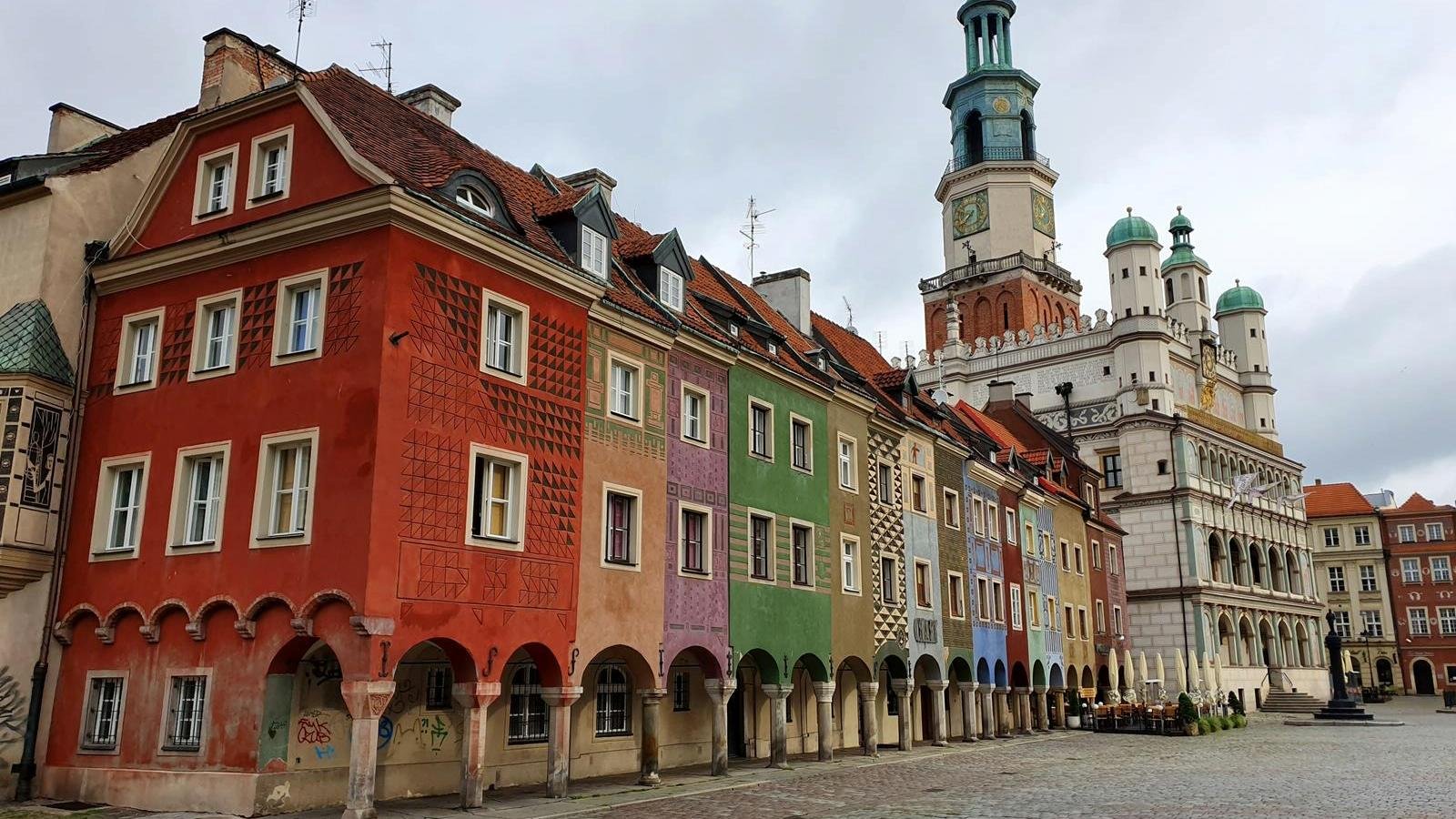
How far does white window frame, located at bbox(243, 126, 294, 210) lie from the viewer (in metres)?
20.2

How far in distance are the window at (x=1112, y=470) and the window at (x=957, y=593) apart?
36714 millimetres

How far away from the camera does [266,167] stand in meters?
20.8

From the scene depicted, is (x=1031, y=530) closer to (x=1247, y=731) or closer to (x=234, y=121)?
(x=1247, y=731)

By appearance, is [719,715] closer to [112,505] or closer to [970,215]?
[112,505]

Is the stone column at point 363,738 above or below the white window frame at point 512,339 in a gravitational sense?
below

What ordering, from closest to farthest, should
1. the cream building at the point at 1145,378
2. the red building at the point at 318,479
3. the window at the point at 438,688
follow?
the red building at the point at 318,479 → the window at the point at 438,688 → the cream building at the point at 1145,378

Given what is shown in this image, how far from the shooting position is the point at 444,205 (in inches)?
759

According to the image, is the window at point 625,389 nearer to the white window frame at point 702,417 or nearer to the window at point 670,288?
the white window frame at point 702,417

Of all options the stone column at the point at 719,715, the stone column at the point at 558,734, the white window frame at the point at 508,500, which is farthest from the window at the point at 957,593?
the white window frame at the point at 508,500

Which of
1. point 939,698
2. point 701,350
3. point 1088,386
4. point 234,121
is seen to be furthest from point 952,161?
point 234,121

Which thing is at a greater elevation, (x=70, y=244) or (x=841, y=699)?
(x=70, y=244)

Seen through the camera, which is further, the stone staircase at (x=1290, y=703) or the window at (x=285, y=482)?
the stone staircase at (x=1290, y=703)

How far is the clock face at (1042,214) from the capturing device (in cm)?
7969

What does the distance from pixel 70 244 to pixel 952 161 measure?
7001cm
